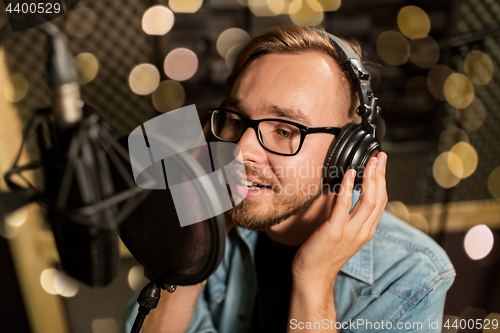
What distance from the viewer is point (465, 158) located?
→ 110 cm

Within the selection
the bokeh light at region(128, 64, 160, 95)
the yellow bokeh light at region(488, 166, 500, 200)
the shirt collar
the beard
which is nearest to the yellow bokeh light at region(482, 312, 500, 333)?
the shirt collar

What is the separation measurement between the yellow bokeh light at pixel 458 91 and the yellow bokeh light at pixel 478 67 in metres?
0.02

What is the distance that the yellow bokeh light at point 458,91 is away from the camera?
0.95 m

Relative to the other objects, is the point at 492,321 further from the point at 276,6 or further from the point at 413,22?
the point at 276,6

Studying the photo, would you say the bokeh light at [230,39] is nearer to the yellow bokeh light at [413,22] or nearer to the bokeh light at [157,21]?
the bokeh light at [157,21]

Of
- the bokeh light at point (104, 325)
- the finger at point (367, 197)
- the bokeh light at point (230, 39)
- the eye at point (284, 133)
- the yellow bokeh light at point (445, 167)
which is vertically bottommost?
the bokeh light at point (104, 325)

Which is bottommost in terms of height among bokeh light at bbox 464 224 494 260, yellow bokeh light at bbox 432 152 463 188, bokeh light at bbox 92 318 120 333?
bokeh light at bbox 92 318 120 333

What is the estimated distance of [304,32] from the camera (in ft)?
2.00

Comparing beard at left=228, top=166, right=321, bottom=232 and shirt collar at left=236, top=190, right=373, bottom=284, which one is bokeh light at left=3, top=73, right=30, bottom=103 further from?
shirt collar at left=236, top=190, right=373, bottom=284

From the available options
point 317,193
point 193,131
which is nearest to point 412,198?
point 317,193

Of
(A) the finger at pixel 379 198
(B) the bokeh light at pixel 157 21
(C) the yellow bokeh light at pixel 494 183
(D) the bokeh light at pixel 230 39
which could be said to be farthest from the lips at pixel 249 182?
(C) the yellow bokeh light at pixel 494 183

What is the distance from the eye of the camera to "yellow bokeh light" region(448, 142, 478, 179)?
108 cm

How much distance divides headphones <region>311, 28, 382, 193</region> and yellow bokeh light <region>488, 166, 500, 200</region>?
32.3 inches

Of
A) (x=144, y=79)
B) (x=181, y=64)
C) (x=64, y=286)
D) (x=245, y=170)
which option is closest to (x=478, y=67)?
(x=245, y=170)
